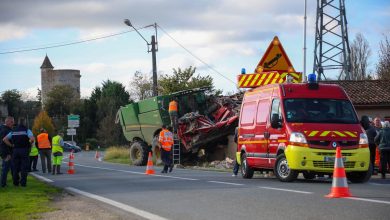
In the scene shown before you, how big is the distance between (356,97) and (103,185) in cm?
2755

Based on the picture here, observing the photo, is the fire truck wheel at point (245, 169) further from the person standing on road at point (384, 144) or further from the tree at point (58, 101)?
the tree at point (58, 101)

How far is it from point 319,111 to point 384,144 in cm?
354

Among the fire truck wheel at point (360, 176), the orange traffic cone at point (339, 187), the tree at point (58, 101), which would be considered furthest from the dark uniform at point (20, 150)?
the tree at point (58, 101)

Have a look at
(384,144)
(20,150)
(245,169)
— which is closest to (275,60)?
(245,169)

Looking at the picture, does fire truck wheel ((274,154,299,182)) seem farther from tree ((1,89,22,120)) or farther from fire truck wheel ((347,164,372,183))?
tree ((1,89,22,120))

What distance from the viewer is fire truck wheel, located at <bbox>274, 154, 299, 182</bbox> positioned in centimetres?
1403

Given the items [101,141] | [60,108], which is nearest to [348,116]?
[101,141]

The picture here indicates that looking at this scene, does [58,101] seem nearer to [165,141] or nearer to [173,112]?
[173,112]

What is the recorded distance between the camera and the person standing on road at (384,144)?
17.0m

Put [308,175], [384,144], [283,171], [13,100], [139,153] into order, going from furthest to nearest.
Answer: [13,100] < [139,153] < [384,144] < [308,175] < [283,171]

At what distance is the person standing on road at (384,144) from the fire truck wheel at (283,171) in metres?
3.89

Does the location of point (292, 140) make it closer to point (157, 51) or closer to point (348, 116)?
point (348, 116)

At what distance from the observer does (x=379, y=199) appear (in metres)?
10.1

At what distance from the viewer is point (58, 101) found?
10619 centimetres
